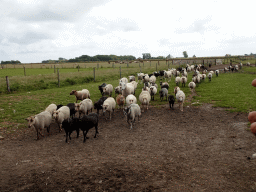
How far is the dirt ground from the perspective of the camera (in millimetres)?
4963

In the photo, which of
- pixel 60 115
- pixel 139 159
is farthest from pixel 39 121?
pixel 139 159

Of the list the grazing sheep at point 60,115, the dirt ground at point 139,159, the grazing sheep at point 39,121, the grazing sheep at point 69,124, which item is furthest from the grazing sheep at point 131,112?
the grazing sheep at point 39,121

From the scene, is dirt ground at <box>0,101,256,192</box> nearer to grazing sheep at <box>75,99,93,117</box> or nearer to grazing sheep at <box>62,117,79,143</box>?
grazing sheep at <box>62,117,79,143</box>

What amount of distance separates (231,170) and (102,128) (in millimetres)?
6380

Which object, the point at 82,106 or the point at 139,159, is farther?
the point at 82,106

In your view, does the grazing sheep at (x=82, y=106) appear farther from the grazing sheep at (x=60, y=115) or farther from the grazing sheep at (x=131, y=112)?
the grazing sheep at (x=131, y=112)

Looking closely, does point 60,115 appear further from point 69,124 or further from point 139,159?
point 139,159

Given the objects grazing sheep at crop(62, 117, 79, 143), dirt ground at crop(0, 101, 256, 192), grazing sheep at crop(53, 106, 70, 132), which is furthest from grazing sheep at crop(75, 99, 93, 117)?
grazing sheep at crop(62, 117, 79, 143)

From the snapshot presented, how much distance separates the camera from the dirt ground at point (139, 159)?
496 centimetres

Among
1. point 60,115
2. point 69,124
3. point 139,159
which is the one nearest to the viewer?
point 139,159

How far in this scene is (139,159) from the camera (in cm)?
635

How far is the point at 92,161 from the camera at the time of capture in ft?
20.6

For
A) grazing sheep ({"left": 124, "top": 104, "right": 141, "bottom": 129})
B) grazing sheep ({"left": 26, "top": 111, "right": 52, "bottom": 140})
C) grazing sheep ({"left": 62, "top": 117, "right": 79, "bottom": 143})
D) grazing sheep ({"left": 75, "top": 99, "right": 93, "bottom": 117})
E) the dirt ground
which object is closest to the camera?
the dirt ground

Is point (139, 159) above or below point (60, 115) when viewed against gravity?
below
